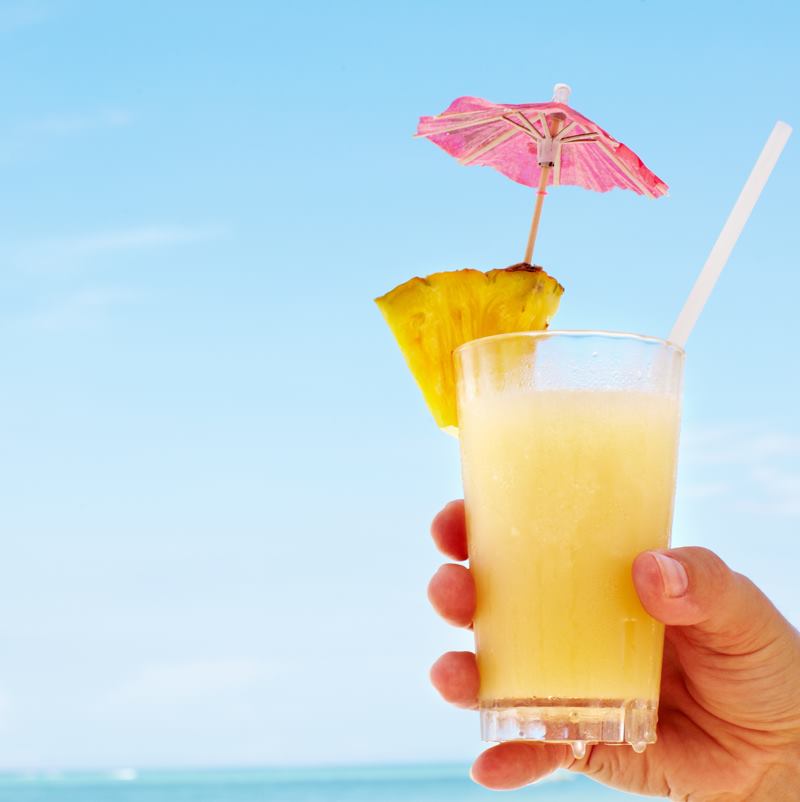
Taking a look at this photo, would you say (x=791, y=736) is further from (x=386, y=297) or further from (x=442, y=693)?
(x=386, y=297)

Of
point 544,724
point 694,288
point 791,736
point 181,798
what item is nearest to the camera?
point 544,724

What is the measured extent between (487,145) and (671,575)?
97cm

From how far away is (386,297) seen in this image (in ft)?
7.03

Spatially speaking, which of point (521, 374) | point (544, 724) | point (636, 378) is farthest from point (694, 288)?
point (544, 724)

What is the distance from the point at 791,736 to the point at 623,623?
29.5 inches

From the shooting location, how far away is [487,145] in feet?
7.68

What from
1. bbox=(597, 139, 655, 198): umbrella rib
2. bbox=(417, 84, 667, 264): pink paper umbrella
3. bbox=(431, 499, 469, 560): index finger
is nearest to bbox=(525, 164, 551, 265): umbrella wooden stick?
bbox=(417, 84, 667, 264): pink paper umbrella

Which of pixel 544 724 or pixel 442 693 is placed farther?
pixel 442 693

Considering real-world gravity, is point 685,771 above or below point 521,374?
below

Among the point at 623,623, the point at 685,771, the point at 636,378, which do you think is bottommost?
the point at 685,771

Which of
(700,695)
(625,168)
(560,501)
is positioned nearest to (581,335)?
(560,501)

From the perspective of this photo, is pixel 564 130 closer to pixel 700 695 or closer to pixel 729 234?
pixel 729 234

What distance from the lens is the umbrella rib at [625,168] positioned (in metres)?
2.19

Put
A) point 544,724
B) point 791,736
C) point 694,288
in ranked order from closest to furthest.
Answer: point 544,724 < point 694,288 < point 791,736
